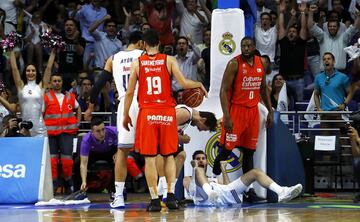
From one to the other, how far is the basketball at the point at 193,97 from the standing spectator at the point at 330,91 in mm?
4469

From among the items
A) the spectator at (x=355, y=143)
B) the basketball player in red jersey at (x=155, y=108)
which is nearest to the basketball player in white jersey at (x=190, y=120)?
the basketball player in red jersey at (x=155, y=108)

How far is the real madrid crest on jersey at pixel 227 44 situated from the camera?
48.6 feet

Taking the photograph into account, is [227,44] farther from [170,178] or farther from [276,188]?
[170,178]

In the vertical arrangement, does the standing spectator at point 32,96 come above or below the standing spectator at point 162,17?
below

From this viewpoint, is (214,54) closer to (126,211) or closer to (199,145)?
(199,145)

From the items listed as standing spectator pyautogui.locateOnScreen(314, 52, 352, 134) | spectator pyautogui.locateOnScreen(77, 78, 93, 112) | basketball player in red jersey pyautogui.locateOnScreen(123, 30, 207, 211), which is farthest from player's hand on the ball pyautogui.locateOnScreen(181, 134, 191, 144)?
spectator pyautogui.locateOnScreen(77, 78, 93, 112)

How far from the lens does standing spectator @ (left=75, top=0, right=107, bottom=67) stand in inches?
856

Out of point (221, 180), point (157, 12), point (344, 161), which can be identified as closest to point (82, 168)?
point (221, 180)

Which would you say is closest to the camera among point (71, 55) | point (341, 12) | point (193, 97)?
point (193, 97)

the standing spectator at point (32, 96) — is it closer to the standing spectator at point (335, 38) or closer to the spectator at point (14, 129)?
the spectator at point (14, 129)

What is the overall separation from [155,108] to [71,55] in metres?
9.28

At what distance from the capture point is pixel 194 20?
21359mm

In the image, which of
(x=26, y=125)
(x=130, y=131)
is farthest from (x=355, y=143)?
(x=26, y=125)

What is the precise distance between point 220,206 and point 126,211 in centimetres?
167
